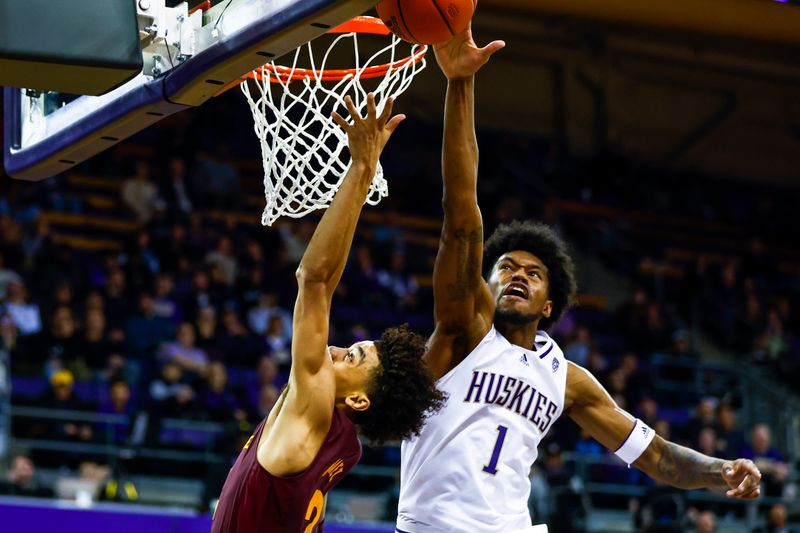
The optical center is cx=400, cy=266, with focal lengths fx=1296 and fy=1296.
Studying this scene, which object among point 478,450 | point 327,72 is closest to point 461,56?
point 327,72

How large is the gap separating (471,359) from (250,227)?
8.39m

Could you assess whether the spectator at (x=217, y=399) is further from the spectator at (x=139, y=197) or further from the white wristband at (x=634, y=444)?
the white wristband at (x=634, y=444)

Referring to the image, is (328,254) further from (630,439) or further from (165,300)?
(165,300)

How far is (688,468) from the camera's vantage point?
4969 mm

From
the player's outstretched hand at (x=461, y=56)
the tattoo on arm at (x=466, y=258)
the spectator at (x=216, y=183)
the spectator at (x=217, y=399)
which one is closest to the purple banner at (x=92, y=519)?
the spectator at (x=217, y=399)

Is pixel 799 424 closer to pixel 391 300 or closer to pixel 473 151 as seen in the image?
pixel 391 300

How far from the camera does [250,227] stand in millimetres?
12758

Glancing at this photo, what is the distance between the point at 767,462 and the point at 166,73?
867 cm

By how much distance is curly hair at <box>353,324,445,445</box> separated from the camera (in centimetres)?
388

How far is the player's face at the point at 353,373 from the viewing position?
12.6ft

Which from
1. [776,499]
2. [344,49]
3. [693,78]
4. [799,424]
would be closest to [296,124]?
[344,49]

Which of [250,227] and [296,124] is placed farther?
[250,227]

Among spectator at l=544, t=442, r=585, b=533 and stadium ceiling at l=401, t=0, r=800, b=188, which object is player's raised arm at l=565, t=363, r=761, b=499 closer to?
spectator at l=544, t=442, r=585, b=533

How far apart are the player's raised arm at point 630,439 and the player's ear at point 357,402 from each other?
4.28 feet
